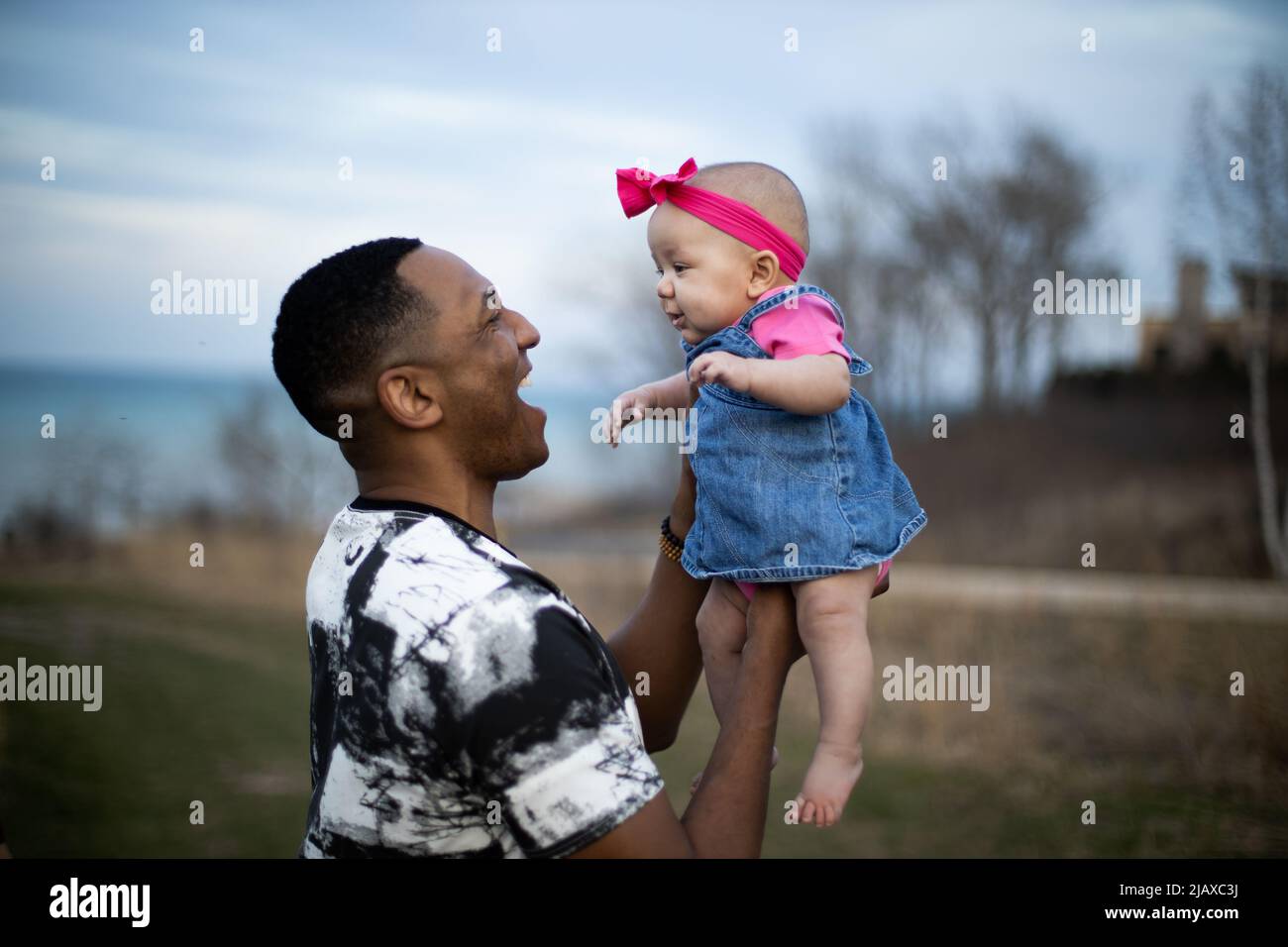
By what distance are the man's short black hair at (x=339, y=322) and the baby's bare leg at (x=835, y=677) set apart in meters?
0.96

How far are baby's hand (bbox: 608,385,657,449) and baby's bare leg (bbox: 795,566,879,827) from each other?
54cm

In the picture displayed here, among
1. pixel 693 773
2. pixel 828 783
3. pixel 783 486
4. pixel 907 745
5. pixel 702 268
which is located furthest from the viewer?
pixel 907 745

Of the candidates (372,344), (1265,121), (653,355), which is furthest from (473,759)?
(653,355)

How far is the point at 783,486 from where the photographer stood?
7.95 feet

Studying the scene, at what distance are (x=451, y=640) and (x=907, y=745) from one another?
8.97 m

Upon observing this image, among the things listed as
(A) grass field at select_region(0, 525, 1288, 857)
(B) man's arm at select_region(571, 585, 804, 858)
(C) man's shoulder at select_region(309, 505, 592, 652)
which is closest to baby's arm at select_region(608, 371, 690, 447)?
(B) man's arm at select_region(571, 585, 804, 858)

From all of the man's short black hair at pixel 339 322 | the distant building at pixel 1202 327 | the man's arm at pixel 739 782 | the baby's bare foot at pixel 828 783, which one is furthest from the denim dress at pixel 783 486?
the distant building at pixel 1202 327

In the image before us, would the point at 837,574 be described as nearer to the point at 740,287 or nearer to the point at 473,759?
the point at 740,287

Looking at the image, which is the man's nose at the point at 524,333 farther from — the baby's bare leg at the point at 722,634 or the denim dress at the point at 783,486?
the baby's bare leg at the point at 722,634

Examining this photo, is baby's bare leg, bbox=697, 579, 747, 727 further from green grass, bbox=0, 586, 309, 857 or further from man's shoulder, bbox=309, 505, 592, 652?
green grass, bbox=0, 586, 309, 857

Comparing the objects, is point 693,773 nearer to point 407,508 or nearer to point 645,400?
point 645,400

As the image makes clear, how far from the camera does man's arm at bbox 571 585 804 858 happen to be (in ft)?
6.16

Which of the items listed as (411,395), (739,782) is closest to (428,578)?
(411,395)
